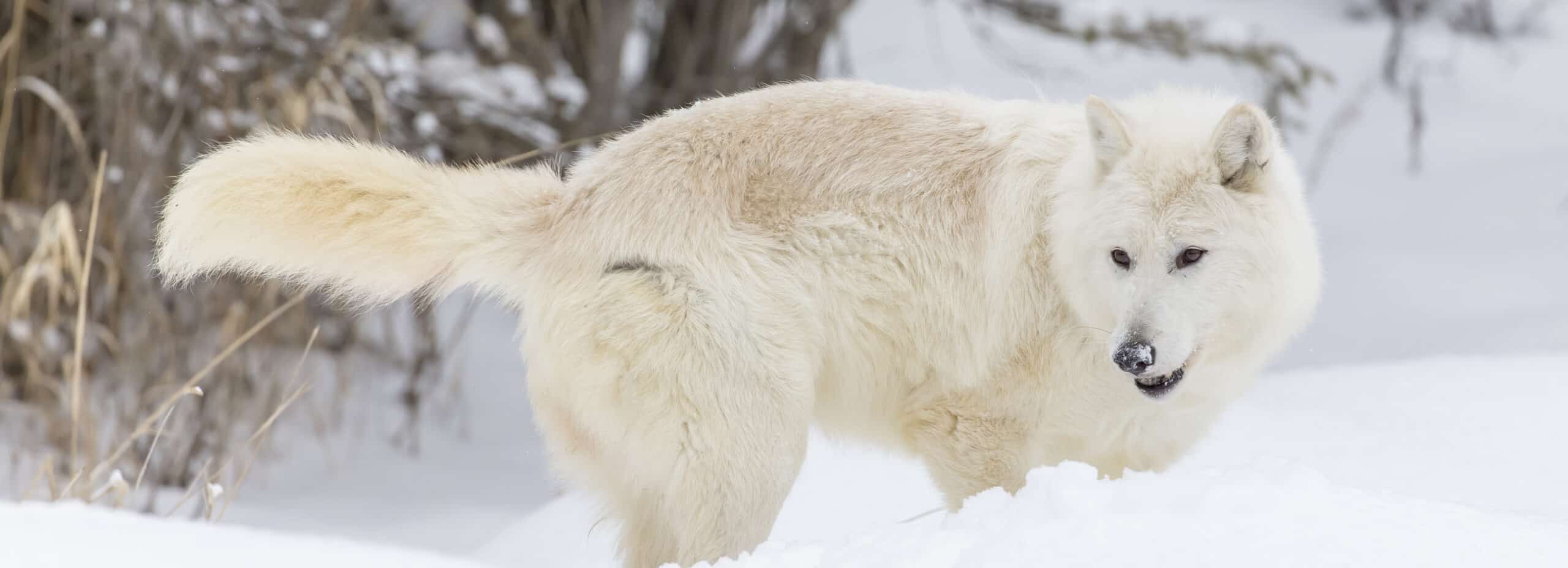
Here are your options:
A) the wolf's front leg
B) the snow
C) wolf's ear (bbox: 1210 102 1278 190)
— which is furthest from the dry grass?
the snow

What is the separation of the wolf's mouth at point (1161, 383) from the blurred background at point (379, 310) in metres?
1.28

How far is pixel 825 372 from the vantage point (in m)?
3.39

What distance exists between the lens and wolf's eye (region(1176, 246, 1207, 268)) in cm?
306

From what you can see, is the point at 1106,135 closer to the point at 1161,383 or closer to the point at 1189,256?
the point at 1189,256

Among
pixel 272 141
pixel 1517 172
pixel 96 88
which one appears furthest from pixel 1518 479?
pixel 1517 172

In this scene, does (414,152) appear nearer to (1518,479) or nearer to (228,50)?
(228,50)

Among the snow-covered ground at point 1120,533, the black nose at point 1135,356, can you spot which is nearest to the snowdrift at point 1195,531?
the snow-covered ground at point 1120,533

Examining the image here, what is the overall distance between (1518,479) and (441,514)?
15.5 feet

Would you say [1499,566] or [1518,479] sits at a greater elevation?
[1499,566]

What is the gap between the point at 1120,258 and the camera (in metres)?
3.13

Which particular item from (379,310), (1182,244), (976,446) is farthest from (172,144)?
(1182,244)

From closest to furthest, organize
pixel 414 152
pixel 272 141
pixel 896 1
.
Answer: pixel 272 141
pixel 414 152
pixel 896 1

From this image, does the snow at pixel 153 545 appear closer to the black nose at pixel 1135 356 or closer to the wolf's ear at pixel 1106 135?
the black nose at pixel 1135 356

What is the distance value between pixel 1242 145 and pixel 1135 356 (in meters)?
0.62
